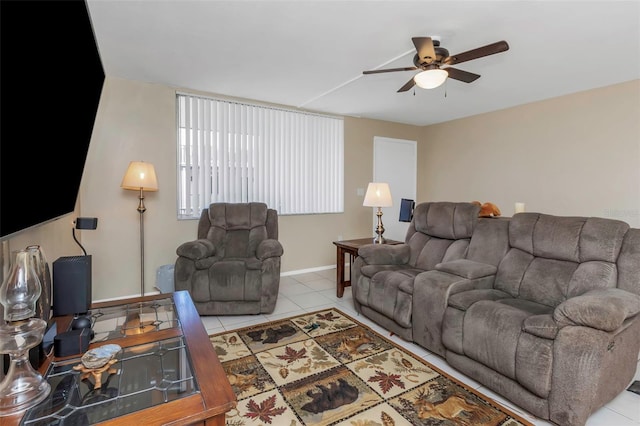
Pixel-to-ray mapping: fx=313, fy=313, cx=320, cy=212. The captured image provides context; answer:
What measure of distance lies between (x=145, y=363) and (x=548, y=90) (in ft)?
15.9

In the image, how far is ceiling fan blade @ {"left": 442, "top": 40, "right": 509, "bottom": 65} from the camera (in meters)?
2.12

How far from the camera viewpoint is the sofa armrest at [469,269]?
229 centimetres

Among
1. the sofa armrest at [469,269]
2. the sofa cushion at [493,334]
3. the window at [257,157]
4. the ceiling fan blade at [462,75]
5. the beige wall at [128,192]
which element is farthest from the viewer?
the window at [257,157]

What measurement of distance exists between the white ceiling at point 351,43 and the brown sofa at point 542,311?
1.49 meters

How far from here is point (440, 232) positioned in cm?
297

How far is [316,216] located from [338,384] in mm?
3089

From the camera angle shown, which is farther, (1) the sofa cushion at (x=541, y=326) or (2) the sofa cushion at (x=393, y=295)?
(2) the sofa cushion at (x=393, y=295)

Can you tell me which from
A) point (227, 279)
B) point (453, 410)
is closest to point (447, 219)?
point (453, 410)

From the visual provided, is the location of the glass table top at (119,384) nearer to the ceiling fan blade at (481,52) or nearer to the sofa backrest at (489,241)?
the sofa backrest at (489,241)

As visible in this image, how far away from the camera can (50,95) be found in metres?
1.11

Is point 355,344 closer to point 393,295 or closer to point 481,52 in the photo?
point 393,295

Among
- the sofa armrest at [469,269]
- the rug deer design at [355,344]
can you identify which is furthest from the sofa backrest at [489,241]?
the rug deer design at [355,344]

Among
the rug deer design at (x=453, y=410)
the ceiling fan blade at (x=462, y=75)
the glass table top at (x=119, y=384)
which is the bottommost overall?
the rug deer design at (x=453, y=410)

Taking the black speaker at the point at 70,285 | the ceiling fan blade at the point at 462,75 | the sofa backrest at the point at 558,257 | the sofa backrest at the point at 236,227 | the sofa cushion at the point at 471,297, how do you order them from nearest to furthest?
the black speaker at the point at 70,285
the sofa backrest at the point at 558,257
the sofa cushion at the point at 471,297
the ceiling fan blade at the point at 462,75
the sofa backrest at the point at 236,227
